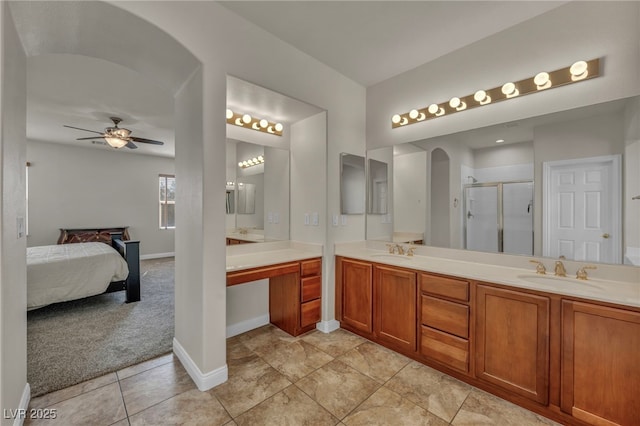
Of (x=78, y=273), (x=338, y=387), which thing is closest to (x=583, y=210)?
(x=338, y=387)

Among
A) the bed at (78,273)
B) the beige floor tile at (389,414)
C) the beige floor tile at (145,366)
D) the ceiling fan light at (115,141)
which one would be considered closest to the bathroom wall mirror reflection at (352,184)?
the beige floor tile at (389,414)

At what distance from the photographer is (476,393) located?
188 centimetres

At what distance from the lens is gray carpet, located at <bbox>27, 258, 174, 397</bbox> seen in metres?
2.09

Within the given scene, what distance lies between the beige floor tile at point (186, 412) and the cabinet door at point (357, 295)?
4.60ft

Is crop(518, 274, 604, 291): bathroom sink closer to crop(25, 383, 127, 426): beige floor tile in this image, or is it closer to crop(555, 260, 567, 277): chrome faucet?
crop(555, 260, 567, 277): chrome faucet

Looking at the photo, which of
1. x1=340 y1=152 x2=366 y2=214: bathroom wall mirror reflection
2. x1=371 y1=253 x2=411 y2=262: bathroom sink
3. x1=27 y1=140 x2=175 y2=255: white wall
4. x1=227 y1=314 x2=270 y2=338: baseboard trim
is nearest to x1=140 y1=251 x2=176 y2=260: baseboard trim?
x1=27 y1=140 x2=175 y2=255: white wall

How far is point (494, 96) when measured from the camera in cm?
222

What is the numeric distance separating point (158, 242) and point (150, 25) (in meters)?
6.37

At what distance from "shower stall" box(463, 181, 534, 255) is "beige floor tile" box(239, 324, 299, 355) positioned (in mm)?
1943

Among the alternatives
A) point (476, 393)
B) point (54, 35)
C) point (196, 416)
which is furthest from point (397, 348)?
point (54, 35)

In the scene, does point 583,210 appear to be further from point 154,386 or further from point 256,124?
point 154,386

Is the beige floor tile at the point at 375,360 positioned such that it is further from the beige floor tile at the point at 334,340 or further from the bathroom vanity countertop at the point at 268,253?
the bathroom vanity countertop at the point at 268,253

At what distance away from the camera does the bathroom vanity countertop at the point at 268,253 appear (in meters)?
2.39

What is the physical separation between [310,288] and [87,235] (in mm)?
5809
